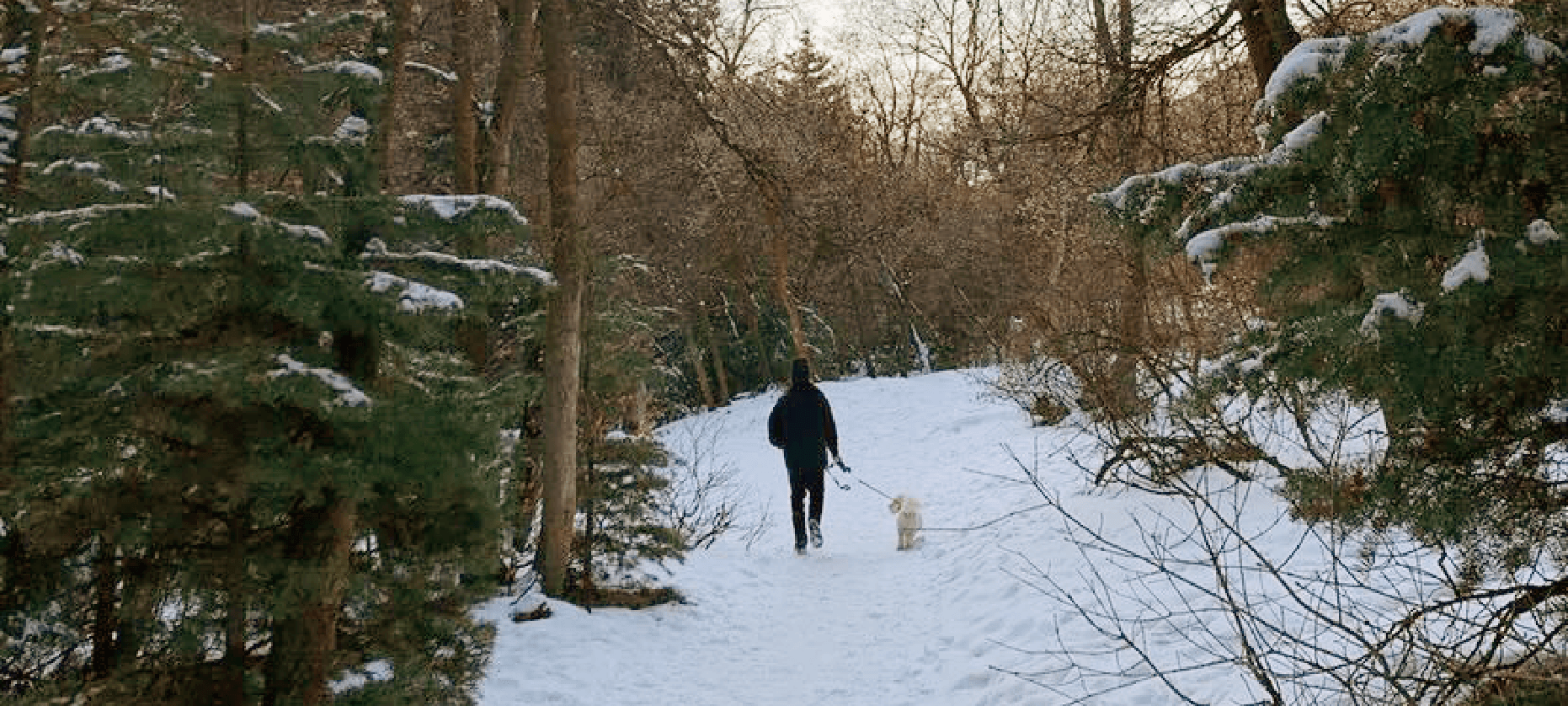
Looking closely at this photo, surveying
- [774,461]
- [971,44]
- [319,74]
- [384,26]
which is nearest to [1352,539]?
[319,74]

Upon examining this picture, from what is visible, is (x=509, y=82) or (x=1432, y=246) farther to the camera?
(x=509, y=82)

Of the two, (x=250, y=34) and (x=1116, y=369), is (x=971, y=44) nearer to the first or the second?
(x=1116, y=369)

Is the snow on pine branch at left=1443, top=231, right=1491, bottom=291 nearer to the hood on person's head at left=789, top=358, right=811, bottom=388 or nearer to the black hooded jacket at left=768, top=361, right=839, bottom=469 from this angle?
the black hooded jacket at left=768, top=361, right=839, bottom=469

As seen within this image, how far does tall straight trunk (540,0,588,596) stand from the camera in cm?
809

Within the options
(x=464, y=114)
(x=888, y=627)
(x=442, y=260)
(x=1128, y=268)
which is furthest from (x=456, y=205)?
(x=1128, y=268)

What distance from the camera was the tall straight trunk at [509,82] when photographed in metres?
8.16

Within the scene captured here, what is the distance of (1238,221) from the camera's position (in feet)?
10.2

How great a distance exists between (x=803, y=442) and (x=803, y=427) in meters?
0.16

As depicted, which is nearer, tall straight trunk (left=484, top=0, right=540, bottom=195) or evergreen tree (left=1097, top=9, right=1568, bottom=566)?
evergreen tree (left=1097, top=9, right=1568, bottom=566)

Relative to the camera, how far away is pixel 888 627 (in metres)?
7.89

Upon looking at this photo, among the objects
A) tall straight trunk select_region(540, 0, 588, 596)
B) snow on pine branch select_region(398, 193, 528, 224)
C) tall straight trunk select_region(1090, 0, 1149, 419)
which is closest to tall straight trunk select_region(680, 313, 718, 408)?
Answer: tall straight trunk select_region(1090, 0, 1149, 419)

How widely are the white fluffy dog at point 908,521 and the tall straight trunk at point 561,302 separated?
3810mm

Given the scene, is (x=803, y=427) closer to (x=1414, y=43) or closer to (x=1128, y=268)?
(x=1128, y=268)

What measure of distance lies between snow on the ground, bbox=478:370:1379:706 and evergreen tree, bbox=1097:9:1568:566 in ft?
1.92
